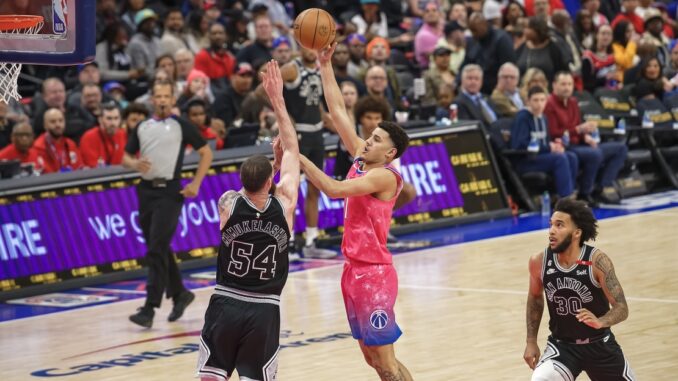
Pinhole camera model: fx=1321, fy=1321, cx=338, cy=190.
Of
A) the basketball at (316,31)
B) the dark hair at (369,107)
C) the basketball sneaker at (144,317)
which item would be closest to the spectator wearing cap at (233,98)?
the dark hair at (369,107)

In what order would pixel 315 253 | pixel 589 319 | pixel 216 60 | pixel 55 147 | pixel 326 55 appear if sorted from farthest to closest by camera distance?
pixel 216 60 → pixel 315 253 → pixel 55 147 → pixel 326 55 → pixel 589 319

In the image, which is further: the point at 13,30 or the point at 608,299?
the point at 13,30

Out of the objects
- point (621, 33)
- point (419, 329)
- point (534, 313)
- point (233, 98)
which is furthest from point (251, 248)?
point (621, 33)

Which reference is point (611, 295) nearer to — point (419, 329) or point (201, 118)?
point (419, 329)

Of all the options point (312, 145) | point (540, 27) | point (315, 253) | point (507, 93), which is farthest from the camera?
point (540, 27)

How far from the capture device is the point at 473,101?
60.0ft

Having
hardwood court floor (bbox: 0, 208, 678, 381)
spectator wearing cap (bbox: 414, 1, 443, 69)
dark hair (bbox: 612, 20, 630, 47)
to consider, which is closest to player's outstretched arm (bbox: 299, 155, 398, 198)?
hardwood court floor (bbox: 0, 208, 678, 381)

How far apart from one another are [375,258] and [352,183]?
1.98 ft

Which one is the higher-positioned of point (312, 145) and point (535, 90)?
point (535, 90)

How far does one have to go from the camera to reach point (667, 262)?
45.5 feet

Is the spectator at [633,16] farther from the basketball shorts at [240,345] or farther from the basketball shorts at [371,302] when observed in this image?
the basketball shorts at [240,345]

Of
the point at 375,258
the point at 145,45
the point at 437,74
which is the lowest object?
the point at 375,258

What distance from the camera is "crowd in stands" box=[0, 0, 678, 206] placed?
16000 millimetres

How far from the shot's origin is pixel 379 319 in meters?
8.23
